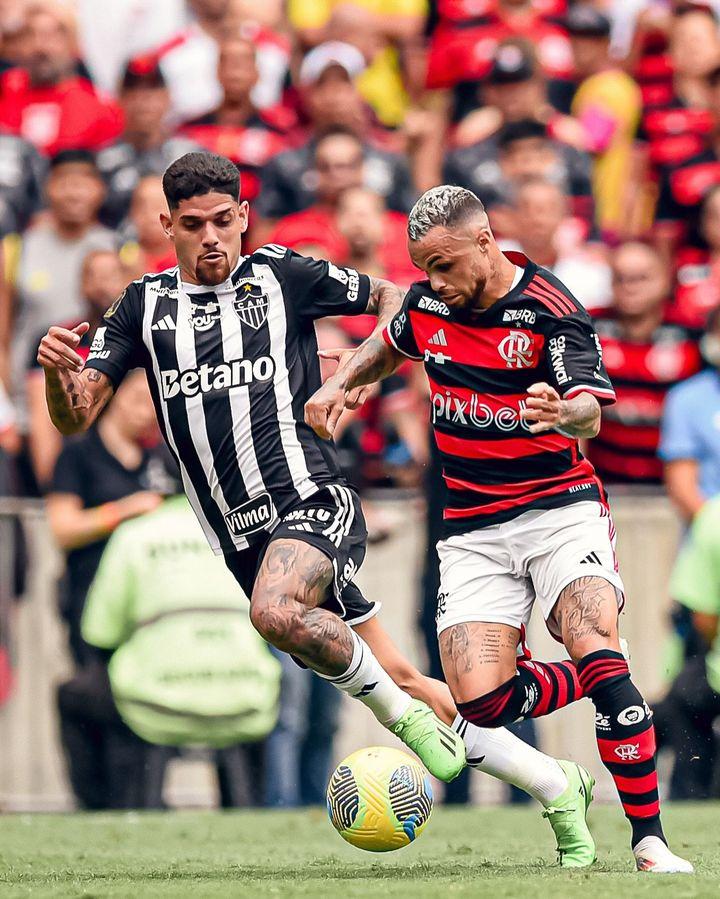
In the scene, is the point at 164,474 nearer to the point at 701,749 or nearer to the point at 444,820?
the point at 444,820

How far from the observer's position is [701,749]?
1041 centimetres

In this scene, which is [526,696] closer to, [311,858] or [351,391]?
[311,858]

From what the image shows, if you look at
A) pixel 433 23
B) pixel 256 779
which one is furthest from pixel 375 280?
pixel 433 23

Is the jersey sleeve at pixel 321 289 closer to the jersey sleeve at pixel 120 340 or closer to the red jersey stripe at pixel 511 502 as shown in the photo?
the jersey sleeve at pixel 120 340

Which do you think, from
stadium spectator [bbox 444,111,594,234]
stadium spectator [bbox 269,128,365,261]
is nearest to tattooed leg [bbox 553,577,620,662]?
stadium spectator [bbox 269,128,365,261]

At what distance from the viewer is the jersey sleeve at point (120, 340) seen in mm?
7516

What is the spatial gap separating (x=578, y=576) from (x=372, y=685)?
98 centimetres

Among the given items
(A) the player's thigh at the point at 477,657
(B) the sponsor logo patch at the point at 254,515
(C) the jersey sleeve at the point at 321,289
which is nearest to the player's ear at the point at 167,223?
(C) the jersey sleeve at the point at 321,289

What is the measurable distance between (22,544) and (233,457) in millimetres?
3888

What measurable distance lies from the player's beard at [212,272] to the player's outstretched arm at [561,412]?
1509mm

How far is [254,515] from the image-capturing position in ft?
25.0

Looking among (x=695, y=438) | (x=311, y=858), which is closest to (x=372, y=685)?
(x=311, y=858)

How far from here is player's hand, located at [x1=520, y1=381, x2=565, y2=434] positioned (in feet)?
21.0

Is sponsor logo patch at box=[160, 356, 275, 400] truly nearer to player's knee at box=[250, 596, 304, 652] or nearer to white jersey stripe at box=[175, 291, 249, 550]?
white jersey stripe at box=[175, 291, 249, 550]
